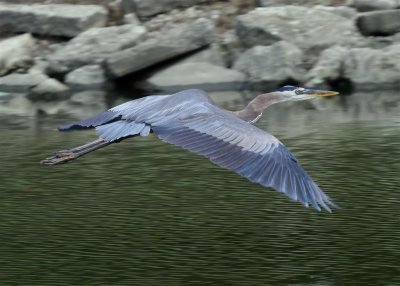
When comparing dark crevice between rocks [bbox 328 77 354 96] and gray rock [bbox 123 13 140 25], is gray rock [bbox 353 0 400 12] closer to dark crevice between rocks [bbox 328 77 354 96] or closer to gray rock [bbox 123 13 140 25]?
dark crevice between rocks [bbox 328 77 354 96]

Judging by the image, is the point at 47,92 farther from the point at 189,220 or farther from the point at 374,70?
the point at 189,220

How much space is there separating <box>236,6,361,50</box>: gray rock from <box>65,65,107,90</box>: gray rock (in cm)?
195

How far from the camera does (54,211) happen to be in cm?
728

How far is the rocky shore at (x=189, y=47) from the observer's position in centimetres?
1409

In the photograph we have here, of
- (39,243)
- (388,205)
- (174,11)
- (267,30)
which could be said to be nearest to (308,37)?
(267,30)

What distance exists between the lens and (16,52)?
15.6 metres

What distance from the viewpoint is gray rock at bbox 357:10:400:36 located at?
49.0 feet

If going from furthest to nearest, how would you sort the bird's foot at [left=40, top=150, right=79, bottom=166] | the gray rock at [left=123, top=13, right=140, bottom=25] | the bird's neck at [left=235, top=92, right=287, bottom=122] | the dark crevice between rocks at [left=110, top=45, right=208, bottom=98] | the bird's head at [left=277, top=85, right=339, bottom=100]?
the gray rock at [left=123, top=13, right=140, bottom=25] → the dark crevice between rocks at [left=110, top=45, right=208, bottom=98] → the bird's head at [left=277, top=85, right=339, bottom=100] → the bird's foot at [left=40, top=150, right=79, bottom=166] → the bird's neck at [left=235, top=92, right=287, bottom=122]

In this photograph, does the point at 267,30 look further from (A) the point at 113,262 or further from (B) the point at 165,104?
(A) the point at 113,262

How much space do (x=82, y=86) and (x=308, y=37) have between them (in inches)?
120

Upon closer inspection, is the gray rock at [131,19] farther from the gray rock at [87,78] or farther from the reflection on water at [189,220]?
the reflection on water at [189,220]

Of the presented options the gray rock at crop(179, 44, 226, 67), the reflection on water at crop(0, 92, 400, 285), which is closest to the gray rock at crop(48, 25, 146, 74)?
the gray rock at crop(179, 44, 226, 67)

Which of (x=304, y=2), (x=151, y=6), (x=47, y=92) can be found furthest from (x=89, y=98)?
(x=304, y=2)

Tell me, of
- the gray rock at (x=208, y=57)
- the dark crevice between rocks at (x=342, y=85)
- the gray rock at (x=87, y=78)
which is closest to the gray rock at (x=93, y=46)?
the gray rock at (x=87, y=78)
